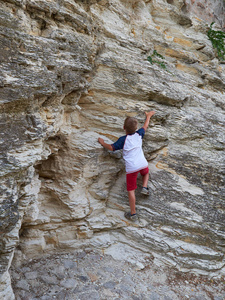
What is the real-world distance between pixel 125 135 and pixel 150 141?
27.7 inches

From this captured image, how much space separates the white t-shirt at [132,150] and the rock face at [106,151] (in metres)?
0.36

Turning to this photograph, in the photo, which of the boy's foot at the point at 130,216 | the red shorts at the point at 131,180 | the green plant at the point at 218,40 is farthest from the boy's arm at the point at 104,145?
the green plant at the point at 218,40

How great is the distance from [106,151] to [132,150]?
595mm

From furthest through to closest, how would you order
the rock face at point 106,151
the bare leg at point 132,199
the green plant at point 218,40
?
the green plant at point 218,40 → the bare leg at point 132,199 → the rock face at point 106,151

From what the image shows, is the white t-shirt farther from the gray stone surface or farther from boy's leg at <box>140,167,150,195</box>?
the gray stone surface

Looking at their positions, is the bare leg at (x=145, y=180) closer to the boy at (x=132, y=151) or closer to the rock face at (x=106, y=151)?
the boy at (x=132, y=151)

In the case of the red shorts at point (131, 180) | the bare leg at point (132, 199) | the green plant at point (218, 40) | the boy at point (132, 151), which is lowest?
the bare leg at point (132, 199)

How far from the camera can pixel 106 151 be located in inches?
214

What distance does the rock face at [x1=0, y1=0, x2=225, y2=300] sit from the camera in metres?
4.00

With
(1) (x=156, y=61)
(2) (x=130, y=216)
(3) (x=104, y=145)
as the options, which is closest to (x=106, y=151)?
(3) (x=104, y=145)

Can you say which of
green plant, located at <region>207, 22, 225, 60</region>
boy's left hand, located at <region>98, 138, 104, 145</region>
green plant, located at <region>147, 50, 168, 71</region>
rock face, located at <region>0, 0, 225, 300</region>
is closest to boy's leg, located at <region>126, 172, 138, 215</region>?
rock face, located at <region>0, 0, 225, 300</region>

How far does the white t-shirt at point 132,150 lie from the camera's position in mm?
5176

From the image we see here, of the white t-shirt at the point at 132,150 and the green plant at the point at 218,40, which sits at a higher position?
the green plant at the point at 218,40

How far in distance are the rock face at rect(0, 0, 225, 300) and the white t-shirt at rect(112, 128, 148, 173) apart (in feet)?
1.17
